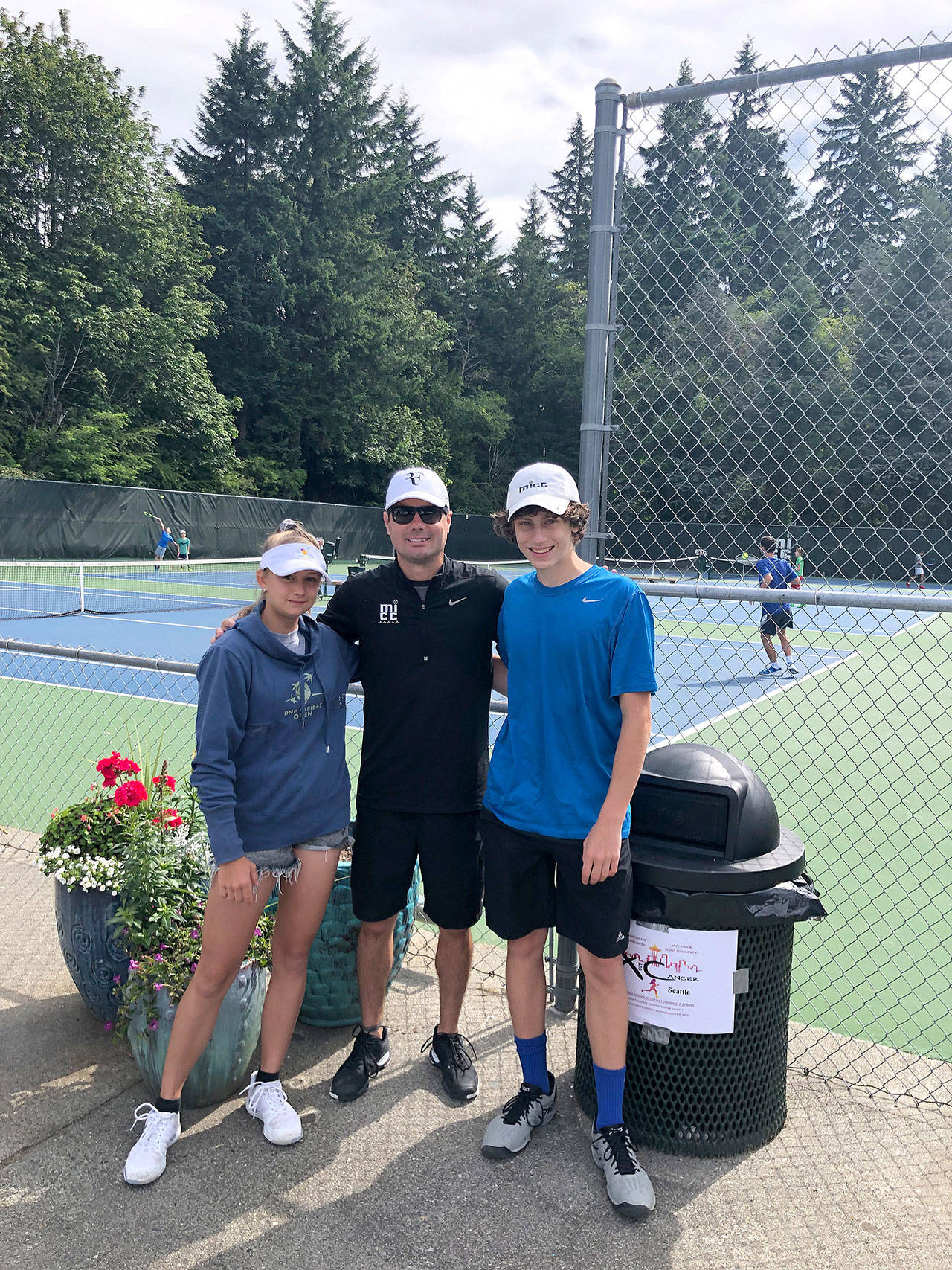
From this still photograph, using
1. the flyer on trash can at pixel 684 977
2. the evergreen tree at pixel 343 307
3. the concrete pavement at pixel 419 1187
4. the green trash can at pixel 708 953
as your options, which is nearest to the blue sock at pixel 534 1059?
the concrete pavement at pixel 419 1187

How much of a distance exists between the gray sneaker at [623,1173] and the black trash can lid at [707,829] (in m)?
0.74

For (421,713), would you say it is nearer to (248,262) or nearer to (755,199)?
(755,199)

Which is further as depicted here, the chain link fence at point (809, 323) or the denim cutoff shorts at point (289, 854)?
the chain link fence at point (809, 323)

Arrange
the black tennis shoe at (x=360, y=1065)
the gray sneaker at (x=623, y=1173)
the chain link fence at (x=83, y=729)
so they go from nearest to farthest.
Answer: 1. the gray sneaker at (x=623, y=1173)
2. the black tennis shoe at (x=360, y=1065)
3. the chain link fence at (x=83, y=729)

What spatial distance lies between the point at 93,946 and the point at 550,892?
5.60 feet

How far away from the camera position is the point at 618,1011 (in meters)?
2.76

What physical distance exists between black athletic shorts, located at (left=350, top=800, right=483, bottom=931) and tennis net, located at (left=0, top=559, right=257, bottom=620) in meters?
14.9

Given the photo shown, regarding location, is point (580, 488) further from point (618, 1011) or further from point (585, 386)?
point (618, 1011)

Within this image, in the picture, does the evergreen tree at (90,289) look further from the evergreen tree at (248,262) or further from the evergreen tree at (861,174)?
the evergreen tree at (861,174)

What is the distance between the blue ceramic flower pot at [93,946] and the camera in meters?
3.36

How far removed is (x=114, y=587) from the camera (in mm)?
23219

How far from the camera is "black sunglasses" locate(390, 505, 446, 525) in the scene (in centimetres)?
300

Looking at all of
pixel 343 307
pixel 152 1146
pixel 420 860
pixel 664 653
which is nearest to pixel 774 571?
pixel 664 653

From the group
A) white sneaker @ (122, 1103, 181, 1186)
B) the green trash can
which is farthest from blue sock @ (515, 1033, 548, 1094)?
white sneaker @ (122, 1103, 181, 1186)
